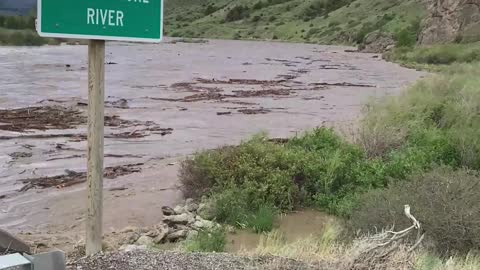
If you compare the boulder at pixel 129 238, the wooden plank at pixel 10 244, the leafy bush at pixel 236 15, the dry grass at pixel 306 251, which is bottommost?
the boulder at pixel 129 238

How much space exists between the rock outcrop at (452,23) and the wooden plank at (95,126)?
2437 inches

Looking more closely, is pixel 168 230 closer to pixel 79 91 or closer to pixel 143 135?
pixel 143 135

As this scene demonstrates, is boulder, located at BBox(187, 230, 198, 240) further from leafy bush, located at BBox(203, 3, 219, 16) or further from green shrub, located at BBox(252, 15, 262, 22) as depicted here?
leafy bush, located at BBox(203, 3, 219, 16)

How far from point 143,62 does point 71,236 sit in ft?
159

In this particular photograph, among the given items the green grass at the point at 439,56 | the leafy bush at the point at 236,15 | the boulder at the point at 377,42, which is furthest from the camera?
the leafy bush at the point at 236,15

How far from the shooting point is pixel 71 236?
10.1m

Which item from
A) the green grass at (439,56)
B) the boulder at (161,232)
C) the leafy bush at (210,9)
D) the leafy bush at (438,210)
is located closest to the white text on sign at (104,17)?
the leafy bush at (438,210)

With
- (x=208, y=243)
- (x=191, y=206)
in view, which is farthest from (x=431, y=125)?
(x=208, y=243)

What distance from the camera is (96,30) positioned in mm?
4930

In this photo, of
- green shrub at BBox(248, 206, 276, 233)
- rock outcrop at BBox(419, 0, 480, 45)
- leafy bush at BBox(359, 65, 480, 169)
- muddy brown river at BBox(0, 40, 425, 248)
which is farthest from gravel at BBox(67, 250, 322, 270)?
rock outcrop at BBox(419, 0, 480, 45)

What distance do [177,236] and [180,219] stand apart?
76 centimetres

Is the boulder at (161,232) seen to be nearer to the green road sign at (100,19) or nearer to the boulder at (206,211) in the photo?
the boulder at (206,211)

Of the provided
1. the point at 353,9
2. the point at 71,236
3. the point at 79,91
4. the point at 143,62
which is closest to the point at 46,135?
the point at 71,236

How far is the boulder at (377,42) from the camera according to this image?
81.6m
